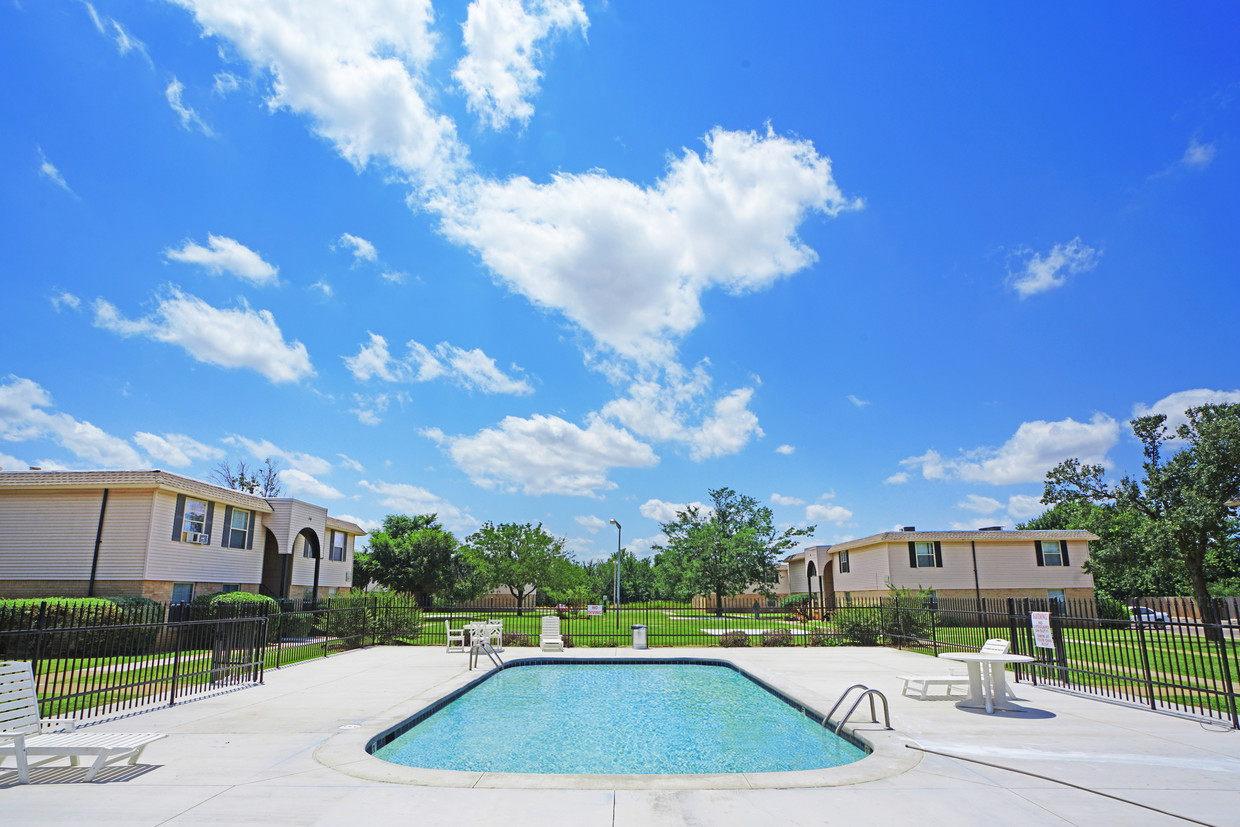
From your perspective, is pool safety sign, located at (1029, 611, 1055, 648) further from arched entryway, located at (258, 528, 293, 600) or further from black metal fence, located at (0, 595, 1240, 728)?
arched entryway, located at (258, 528, 293, 600)

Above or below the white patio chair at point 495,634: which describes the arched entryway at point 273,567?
above

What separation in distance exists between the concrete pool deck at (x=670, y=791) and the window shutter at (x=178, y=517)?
14956 mm

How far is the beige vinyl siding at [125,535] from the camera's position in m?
21.7

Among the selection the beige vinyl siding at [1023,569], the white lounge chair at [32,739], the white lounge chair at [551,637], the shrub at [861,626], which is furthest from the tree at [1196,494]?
the white lounge chair at [32,739]

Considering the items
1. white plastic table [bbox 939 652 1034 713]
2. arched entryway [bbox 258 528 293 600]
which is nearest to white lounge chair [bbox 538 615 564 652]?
white plastic table [bbox 939 652 1034 713]

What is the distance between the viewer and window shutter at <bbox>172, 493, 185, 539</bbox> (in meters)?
23.2

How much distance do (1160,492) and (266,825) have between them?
37.4 m

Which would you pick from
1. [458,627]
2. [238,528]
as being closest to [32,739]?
[458,627]

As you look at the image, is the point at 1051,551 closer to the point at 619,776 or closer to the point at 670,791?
the point at 619,776

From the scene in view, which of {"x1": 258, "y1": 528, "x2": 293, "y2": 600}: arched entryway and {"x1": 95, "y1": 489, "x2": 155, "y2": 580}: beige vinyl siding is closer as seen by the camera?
{"x1": 95, "y1": 489, "x2": 155, "y2": 580}: beige vinyl siding

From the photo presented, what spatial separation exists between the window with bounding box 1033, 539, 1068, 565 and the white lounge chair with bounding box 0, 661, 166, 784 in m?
42.6

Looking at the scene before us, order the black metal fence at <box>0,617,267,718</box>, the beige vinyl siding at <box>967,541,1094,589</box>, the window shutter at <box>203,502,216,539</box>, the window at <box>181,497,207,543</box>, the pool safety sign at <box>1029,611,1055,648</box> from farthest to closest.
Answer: the beige vinyl siding at <box>967,541,1094,589</box> → the window shutter at <box>203,502,216,539</box> → the window at <box>181,497,207,543</box> → the pool safety sign at <box>1029,611,1055,648</box> → the black metal fence at <box>0,617,267,718</box>

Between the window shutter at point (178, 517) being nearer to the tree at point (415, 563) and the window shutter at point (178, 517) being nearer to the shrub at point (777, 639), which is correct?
the shrub at point (777, 639)

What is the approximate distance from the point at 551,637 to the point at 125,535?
14.0 metres
